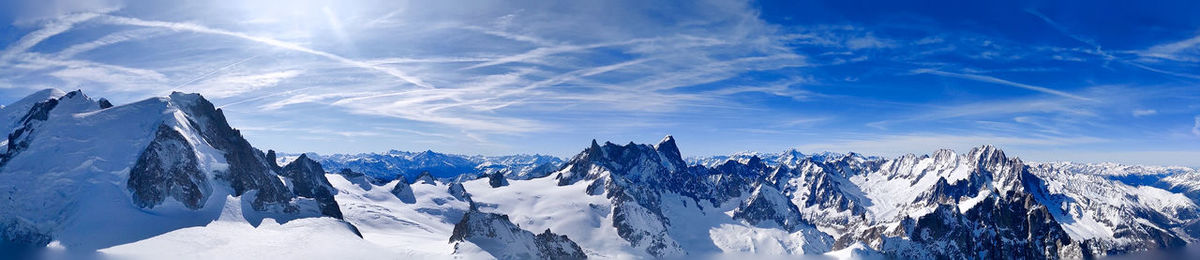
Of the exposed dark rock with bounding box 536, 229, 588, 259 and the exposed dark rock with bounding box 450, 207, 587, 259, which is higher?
the exposed dark rock with bounding box 450, 207, 587, 259

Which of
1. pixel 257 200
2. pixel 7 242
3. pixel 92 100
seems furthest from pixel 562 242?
pixel 92 100

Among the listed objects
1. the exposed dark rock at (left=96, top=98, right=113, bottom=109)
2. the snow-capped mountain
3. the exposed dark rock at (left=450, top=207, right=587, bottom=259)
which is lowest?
the exposed dark rock at (left=450, top=207, right=587, bottom=259)

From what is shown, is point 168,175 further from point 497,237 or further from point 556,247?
point 556,247

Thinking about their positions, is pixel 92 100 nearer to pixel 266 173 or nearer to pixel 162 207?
pixel 266 173

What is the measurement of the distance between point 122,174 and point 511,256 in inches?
3298

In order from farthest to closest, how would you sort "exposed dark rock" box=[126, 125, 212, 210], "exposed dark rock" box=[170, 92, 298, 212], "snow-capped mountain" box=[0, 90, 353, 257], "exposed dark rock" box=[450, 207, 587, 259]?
"exposed dark rock" box=[170, 92, 298, 212], "exposed dark rock" box=[450, 207, 587, 259], "exposed dark rock" box=[126, 125, 212, 210], "snow-capped mountain" box=[0, 90, 353, 257]

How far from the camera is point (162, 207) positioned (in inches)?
4638

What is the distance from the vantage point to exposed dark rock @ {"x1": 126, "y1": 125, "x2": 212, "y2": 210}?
119 metres

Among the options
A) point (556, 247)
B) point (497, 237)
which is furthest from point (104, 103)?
point (556, 247)

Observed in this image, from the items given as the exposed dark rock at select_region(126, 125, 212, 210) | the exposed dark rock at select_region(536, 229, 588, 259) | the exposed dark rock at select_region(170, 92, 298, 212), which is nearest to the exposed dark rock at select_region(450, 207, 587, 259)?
the exposed dark rock at select_region(536, 229, 588, 259)

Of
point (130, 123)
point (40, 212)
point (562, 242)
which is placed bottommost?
point (562, 242)

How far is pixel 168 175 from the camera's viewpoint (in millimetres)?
123688

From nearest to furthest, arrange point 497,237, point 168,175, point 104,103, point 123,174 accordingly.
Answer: point 123,174 < point 168,175 < point 497,237 < point 104,103

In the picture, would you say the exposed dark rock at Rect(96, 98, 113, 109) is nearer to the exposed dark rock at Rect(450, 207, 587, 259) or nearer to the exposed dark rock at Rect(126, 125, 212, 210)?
the exposed dark rock at Rect(126, 125, 212, 210)
